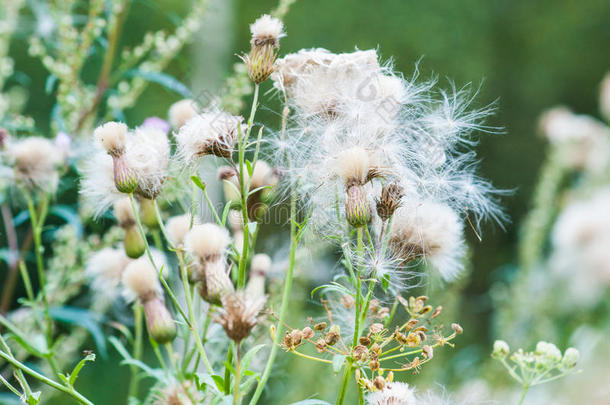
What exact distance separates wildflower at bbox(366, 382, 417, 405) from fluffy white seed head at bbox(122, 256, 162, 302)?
0.21 meters

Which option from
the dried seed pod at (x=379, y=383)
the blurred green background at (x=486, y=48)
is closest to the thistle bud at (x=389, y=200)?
the dried seed pod at (x=379, y=383)

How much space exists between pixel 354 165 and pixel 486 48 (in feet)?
9.78

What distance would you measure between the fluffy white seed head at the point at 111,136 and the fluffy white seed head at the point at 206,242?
0.08m

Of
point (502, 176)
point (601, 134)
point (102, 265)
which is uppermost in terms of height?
point (502, 176)

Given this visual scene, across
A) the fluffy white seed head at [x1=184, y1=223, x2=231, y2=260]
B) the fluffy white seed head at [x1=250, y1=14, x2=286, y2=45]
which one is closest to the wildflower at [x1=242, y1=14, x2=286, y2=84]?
the fluffy white seed head at [x1=250, y1=14, x2=286, y2=45]

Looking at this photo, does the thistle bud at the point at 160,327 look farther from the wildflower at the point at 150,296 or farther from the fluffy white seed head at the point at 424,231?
the fluffy white seed head at the point at 424,231

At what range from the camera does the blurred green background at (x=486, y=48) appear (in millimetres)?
2699

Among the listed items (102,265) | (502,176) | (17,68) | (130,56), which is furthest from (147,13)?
(102,265)

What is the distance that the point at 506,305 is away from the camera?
1.32 meters

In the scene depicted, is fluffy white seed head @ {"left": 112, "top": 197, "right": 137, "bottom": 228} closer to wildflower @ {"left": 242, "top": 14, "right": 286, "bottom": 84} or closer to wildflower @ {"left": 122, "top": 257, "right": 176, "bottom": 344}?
wildflower @ {"left": 122, "top": 257, "right": 176, "bottom": 344}

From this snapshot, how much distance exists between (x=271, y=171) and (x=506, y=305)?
1.02 m

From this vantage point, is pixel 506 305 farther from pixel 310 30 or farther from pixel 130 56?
pixel 310 30

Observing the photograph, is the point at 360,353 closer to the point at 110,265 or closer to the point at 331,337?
the point at 331,337

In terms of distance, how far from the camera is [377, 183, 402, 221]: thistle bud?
38 cm
